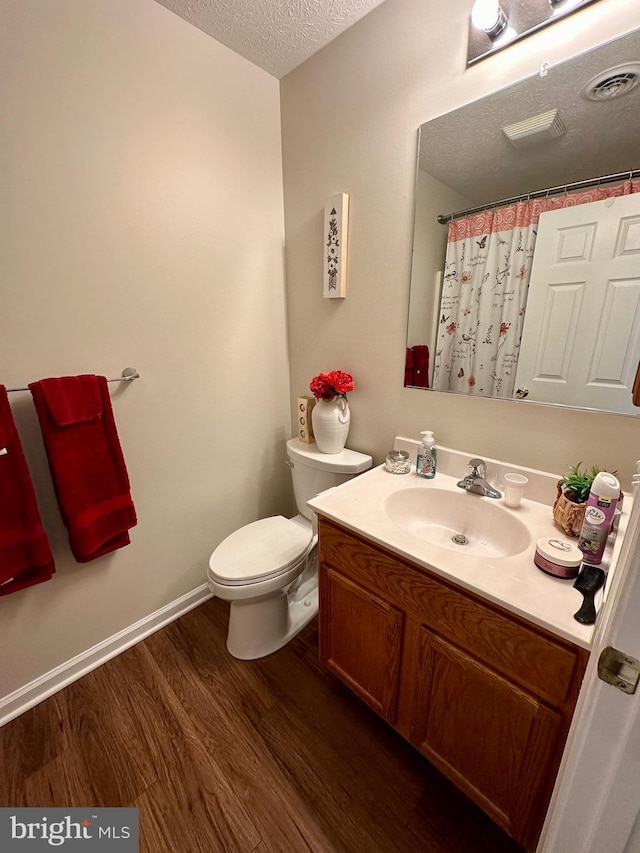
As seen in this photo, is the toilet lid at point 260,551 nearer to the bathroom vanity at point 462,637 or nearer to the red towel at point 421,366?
the bathroom vanity at point 462,637

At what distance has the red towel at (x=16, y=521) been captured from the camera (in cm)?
108

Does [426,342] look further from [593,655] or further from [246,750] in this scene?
[246,750]

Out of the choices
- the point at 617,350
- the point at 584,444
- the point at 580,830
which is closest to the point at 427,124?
the point at 617,350

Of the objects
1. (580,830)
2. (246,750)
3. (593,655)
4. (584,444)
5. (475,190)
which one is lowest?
(246,750)

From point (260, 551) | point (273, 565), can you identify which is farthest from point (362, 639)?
point (260, 551)

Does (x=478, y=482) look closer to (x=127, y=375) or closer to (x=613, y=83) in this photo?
(x=613, y=83)

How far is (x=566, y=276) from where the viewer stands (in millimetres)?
997

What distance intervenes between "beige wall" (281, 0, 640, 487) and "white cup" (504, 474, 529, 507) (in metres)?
0.10

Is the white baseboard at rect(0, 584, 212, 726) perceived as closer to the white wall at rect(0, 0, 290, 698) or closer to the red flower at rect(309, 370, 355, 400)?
the white wall at rect(0, 0, 290, 698)

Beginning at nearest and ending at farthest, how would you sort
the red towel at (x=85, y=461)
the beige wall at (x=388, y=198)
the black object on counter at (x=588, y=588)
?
the black object on counter at (x=588, y=588) → the beige wall at (x=388, y=198) → the red towel at (x=85, y=461)

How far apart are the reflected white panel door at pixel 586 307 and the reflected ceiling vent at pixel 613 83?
257mm

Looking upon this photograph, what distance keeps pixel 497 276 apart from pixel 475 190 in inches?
11.5

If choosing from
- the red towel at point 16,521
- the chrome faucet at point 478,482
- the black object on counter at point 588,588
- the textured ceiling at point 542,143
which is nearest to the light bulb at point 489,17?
the textured ceiling at point 542,143

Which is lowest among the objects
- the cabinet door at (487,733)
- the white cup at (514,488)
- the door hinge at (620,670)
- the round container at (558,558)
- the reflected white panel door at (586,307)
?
the cabinet door at (487,733)
